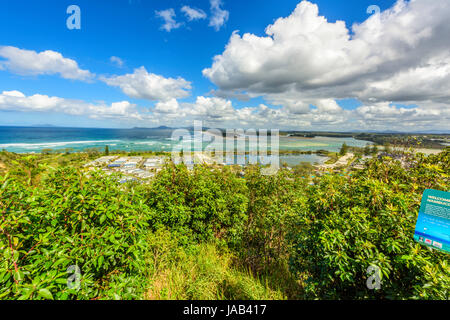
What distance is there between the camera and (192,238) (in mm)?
4805

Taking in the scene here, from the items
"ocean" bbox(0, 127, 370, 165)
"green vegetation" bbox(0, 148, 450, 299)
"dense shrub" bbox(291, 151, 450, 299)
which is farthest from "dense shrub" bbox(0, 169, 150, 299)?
"ocean" bbox(0, 127, 370, 165)

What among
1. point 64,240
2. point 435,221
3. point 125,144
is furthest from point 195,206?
point 125,144

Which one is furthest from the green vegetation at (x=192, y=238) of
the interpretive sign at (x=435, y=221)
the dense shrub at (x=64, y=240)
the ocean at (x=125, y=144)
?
the ocean at (x=125, y=144)

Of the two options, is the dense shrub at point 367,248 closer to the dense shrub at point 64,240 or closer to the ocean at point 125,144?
the dense shrub at point 64,240

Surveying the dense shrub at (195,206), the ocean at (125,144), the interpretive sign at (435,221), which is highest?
the ocean at (125,144)

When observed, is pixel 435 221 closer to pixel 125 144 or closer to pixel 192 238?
pixel 192 238

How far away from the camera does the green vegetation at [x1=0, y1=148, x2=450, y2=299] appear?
1781mm

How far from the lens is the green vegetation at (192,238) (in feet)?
5.84

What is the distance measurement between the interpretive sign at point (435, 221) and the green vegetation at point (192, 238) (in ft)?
1.82

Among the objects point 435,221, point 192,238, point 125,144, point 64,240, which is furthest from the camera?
point 125,144

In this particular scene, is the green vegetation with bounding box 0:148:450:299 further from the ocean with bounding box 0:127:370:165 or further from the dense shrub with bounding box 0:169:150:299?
the ocean with bounding box 0:127:370:165

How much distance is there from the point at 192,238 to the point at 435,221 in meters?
4.71

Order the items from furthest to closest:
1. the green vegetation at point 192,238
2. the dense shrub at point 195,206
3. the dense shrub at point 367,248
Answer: the dense shrub at point 195,206 < the dense shrub at point 367,248 < the green vegetation at point 192,238
